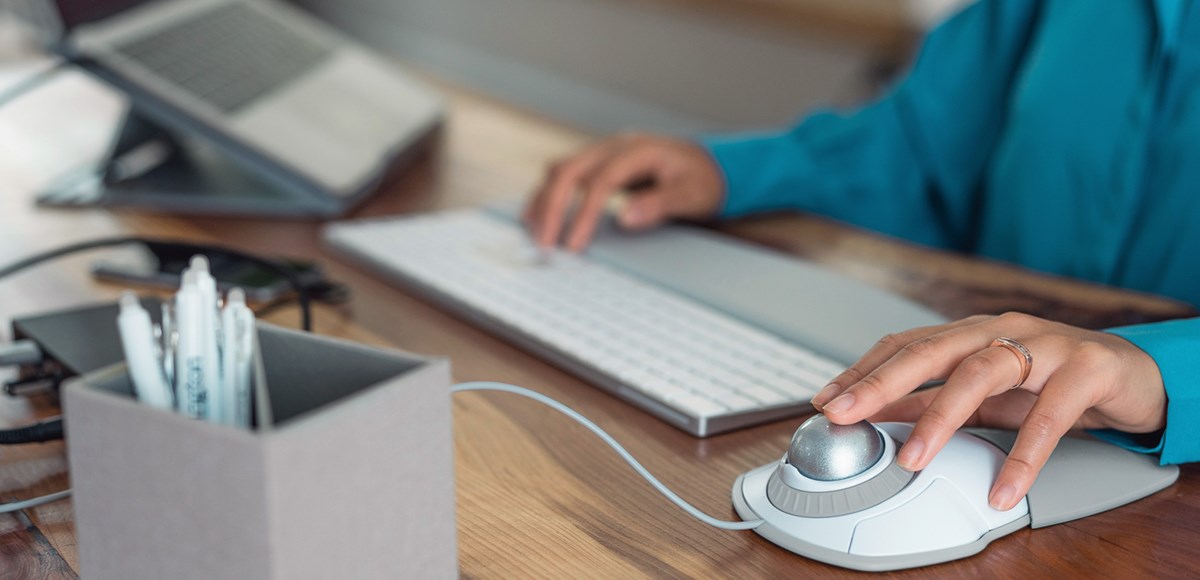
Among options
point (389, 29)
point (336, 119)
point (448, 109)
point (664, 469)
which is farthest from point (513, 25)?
point (664, 469)

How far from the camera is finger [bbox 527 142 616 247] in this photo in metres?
0.94

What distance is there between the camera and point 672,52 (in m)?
3.07

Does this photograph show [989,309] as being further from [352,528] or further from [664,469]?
[352,528]

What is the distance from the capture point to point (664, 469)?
573 millimetres

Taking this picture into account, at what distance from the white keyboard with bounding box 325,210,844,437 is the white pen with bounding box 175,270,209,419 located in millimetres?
277

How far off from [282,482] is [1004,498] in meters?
0.32

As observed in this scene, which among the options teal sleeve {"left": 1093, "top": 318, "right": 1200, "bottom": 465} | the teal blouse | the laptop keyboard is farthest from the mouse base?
the laptop keyboard

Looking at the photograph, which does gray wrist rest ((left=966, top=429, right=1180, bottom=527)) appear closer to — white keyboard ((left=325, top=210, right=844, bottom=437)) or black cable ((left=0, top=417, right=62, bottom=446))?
white keyboard ((left=325, top=210, right=844, bottom=437))

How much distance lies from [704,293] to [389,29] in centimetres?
378

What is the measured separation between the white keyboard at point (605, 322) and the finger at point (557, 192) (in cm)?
2

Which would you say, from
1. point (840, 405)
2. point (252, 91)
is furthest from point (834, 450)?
point (252, 91)

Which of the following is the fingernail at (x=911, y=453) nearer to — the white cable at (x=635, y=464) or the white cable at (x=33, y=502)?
the white cable at (x=635, y=464)

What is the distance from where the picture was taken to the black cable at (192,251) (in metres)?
0.74

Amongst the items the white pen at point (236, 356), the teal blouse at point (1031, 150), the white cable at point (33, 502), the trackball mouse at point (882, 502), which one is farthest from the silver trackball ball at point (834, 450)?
the teal blouse at point (1031, 150)
